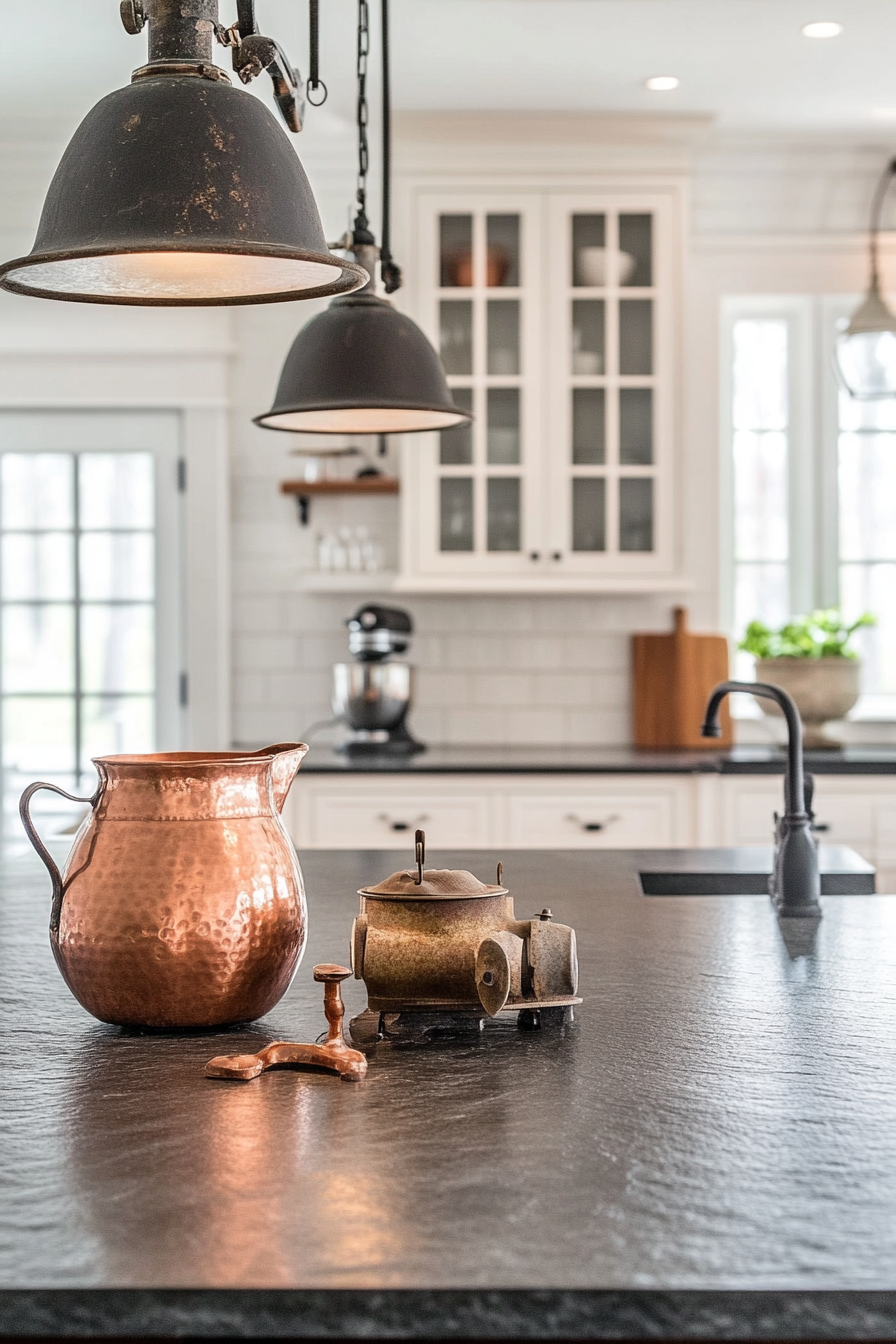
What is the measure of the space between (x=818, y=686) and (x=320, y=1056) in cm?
319

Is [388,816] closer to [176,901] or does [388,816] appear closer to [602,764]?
[602,764]

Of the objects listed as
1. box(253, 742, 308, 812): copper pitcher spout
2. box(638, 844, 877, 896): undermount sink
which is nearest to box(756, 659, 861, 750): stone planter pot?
box(638, 844, 877, 896): undermount sink

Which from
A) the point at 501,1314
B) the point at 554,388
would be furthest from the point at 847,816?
the point at 501,1314

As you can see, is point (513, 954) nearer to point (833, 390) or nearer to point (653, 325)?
point (653, 325)

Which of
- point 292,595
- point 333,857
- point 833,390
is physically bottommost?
point 333,857

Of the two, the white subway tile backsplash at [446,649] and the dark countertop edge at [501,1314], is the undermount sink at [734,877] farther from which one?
the white subway tile backsplash at [446,649]

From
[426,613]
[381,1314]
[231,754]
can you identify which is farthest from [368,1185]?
[426,613]

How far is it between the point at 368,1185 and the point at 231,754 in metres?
0.52

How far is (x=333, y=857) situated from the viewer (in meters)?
2.29

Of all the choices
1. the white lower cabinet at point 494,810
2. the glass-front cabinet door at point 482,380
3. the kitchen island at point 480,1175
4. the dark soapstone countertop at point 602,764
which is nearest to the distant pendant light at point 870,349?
the glass-front cabinet door at point 482,380

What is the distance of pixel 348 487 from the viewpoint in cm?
417

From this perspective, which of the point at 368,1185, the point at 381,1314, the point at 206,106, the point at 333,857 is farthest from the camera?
the point at 333,857

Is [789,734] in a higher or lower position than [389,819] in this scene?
higher

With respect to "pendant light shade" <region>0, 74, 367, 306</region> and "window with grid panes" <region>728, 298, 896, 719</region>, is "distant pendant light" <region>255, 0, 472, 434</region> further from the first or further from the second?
"window with grid panes" <region>728, 298, 896, 719</region>
